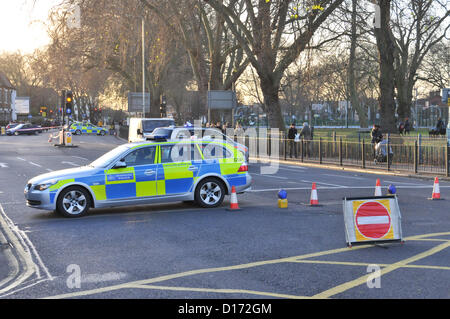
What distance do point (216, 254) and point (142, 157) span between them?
15.5 ft

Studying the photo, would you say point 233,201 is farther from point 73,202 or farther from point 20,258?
point 20,258

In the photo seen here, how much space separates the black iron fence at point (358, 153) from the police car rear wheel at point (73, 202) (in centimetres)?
1370

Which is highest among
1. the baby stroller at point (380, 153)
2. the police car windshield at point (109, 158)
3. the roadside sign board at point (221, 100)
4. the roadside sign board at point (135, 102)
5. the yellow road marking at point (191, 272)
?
the roadside sign board at point (135, 102)

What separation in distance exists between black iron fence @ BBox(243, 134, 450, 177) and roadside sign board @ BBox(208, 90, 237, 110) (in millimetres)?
2587

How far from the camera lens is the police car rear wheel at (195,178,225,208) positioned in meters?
13.2

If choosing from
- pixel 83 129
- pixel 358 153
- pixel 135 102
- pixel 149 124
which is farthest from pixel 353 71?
pixel 83 129

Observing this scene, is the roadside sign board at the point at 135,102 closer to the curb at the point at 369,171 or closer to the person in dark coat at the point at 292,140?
the person in dark coat at the point at 292,140

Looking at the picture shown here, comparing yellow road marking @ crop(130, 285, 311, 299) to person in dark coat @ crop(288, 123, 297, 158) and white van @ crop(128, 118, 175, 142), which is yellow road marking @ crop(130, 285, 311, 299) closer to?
white van @ crop(128, 118, 175, 142)

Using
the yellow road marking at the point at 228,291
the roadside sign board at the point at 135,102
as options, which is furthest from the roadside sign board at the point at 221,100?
the yellow road marking at the point at 228,291

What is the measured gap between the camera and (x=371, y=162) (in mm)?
26172

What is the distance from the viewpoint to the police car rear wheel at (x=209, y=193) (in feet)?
43.2

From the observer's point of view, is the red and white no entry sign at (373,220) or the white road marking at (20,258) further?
the red and white no entry sign at (373,220)
